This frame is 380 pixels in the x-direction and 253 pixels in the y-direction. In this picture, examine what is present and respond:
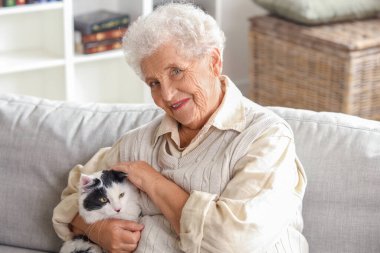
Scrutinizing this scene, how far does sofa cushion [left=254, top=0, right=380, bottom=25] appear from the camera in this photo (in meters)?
3.59

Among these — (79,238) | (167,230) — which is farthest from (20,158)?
(167,230)

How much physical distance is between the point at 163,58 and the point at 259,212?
43 centimetres

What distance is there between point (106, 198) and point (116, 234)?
9cm

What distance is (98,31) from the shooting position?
380 centimetres

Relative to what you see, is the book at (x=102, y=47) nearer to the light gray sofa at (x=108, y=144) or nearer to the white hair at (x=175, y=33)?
the light gray sofa at (x=108, y=144)

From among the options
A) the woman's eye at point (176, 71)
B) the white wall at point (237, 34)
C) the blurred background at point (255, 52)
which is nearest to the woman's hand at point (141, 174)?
the woman's eye at point (176, 71)

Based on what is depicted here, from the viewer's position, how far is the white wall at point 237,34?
173 inches

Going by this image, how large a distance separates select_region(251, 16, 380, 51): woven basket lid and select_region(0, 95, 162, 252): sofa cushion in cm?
144

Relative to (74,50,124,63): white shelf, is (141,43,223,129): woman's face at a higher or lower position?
higher

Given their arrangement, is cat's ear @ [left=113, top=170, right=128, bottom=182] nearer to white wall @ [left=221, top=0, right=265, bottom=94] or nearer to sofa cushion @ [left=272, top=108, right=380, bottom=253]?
sofa cushion @ [left=272, top=108, right=380, bottom=253]

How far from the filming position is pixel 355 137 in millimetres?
1995

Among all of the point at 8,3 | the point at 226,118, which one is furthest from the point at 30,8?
the point at 226,118

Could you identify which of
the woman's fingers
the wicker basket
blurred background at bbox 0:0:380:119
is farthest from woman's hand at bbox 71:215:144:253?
the wicker basket

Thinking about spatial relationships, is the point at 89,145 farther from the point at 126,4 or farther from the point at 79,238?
the point at 126,4
